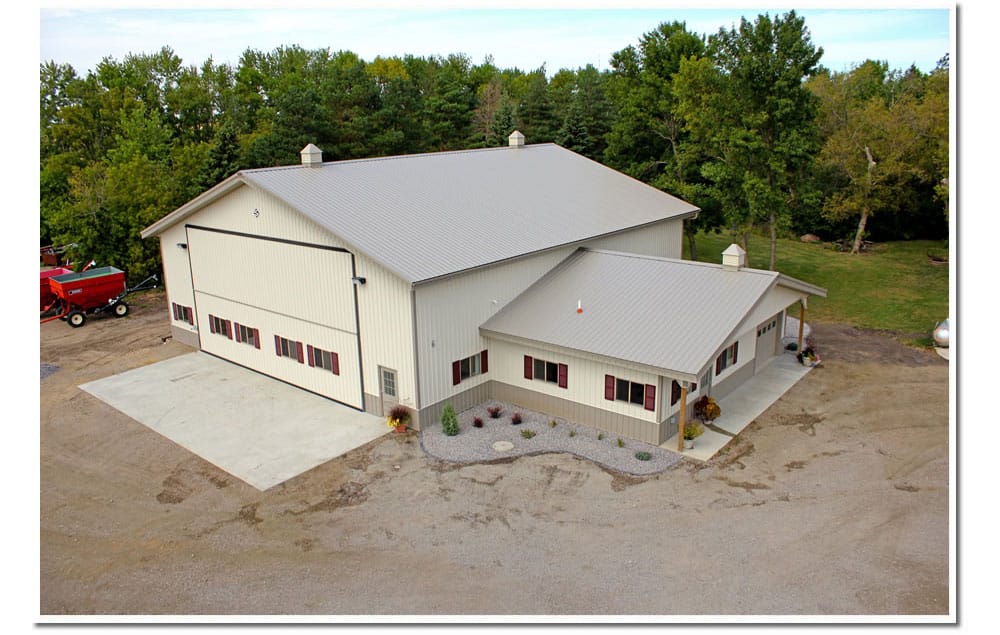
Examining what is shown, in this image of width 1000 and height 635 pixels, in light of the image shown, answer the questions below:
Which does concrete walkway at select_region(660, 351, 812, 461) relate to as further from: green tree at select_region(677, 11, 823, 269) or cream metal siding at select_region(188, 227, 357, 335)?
cream metal siding at select_region(188, 227, 357, 335)

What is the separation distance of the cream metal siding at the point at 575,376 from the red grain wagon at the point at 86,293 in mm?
20021

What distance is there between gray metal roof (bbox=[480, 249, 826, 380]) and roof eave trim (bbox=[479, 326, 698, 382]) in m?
0.05

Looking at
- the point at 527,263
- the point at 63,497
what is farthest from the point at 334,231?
the point at 63,497

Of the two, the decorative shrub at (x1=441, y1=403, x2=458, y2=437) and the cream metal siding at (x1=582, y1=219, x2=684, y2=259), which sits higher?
the cream metal siding at (x1=582, y1=219, x2=684, y2=259)

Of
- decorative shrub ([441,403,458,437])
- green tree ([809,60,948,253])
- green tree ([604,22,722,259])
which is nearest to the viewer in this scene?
decorative shrub ([441,403,458,437])

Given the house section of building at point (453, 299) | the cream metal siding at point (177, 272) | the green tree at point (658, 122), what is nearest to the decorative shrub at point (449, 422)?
the house section of building at point (453, 299)

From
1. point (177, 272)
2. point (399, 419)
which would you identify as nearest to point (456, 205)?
point (399, 419)

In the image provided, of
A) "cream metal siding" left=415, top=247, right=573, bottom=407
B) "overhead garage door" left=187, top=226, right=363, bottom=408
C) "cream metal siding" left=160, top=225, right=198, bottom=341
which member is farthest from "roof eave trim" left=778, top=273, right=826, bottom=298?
"cream metal siding" left=160, top=225, right=198, bottom=341

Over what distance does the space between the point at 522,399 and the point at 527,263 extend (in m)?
4.58

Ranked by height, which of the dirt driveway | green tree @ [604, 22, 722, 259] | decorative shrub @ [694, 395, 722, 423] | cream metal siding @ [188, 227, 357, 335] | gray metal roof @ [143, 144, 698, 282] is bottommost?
the dirt driveway

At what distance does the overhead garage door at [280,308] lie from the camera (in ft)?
73.9

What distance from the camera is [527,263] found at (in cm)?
2400

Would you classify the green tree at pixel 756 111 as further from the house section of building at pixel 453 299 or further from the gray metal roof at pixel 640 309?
the gray metal roof at pixel 640 309

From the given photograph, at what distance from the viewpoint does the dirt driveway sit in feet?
45.5
